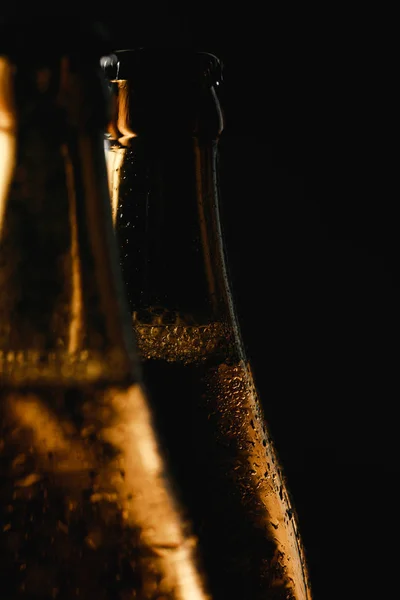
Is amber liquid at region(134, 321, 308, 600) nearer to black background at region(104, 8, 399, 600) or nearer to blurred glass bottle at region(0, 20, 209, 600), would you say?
blurred glass bottle at region(0, 20, 209, 600)

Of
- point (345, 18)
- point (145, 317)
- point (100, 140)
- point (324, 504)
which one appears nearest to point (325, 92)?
point (345, 18)

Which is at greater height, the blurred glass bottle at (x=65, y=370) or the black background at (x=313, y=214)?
the blurred glass bottle at (x=65, y=370)

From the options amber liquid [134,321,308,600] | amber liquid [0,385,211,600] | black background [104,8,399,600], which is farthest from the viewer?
black background [104,8,399,600]

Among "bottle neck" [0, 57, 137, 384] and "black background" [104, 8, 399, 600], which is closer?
"bottle neck" [0, 57, 137, 384]

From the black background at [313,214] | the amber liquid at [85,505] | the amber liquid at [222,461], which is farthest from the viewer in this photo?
the black background at [313,214]

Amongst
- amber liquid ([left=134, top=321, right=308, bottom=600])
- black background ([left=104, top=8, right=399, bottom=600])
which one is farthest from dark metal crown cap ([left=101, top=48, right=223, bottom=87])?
black background ([left=104, top=8, right=399, bottom=600])

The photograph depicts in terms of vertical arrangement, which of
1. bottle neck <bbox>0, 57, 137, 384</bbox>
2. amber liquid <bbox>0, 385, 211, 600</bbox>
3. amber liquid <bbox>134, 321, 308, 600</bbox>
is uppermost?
bottle neck <bbox>0, 57, 137, 384</bbox>

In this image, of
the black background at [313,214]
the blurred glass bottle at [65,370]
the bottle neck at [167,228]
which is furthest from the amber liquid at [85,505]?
the black background at [313,214]

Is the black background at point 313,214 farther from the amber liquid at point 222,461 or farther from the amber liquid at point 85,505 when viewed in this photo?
the amber liquid at point 85,505

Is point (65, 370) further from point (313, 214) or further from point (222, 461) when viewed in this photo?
point (313, 214)
